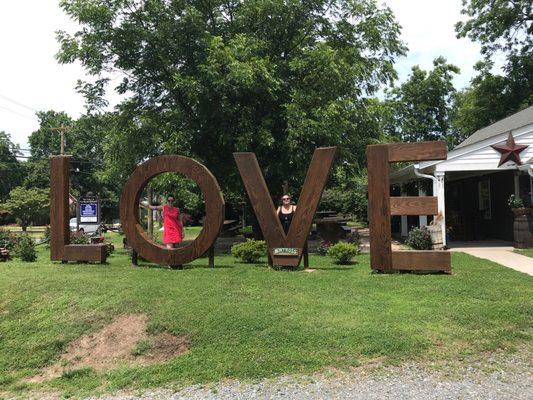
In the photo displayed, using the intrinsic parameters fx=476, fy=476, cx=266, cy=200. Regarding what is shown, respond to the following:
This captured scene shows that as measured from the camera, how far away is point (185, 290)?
747cm

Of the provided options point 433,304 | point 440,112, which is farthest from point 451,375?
point 440,112

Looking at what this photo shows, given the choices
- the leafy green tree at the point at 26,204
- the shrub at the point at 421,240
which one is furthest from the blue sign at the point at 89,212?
the shrub at the point at 421,240

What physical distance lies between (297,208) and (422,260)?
2527 mm

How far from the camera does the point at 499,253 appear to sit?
12055 millimetres

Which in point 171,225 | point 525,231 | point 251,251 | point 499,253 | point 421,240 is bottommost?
point 499,253

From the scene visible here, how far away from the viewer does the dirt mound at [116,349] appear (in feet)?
18.2

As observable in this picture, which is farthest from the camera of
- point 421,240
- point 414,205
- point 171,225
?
point 421,240

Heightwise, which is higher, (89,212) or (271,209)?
(89,212)

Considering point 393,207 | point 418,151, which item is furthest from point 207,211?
point 418,151

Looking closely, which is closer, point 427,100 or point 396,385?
point 396,385

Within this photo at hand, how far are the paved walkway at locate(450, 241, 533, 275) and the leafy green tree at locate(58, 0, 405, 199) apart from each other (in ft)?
14.9

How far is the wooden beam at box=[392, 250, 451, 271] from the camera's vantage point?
853 cm

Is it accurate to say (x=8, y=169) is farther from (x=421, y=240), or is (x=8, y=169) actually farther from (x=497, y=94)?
(x=421, y=240)

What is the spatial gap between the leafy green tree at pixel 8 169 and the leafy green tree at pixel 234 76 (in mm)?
53642
